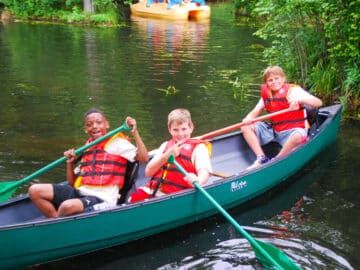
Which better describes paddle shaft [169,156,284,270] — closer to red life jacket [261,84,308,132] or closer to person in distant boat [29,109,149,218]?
person in distant boat [29,109,149,218]

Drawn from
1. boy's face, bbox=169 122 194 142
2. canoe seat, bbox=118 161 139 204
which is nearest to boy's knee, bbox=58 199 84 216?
canoe seat, bbox=118 161 139 204

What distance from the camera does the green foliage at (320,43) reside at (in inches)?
291

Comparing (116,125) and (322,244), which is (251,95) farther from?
(322,244)

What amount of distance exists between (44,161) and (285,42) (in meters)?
4.59

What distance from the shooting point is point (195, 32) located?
700 inches

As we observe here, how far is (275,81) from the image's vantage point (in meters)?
5.85

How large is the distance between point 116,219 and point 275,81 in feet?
8.59

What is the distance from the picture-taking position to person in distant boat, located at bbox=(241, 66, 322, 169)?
575 cm

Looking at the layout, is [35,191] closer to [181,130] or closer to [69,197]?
[69,197]

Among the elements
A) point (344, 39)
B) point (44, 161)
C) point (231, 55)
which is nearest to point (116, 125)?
point (44, 161)

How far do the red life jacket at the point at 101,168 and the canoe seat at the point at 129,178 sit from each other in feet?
→ 0.25

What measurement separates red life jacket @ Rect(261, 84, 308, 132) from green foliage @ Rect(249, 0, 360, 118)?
6.06 ft

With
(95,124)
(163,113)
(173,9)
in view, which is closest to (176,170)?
(95,124)

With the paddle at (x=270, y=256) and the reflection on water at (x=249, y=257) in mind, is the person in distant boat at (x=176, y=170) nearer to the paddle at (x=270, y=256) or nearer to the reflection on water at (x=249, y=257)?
the paddle at (x=270, y=256)
